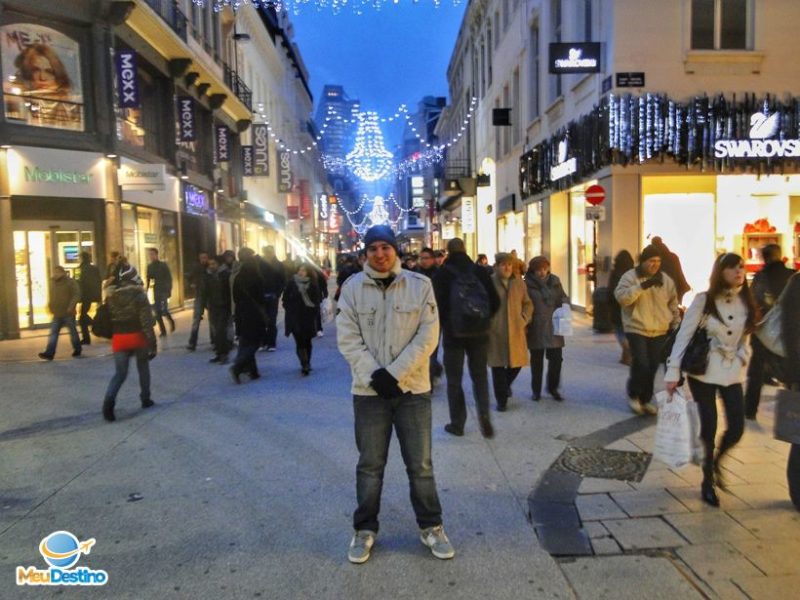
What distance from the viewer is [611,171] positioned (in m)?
14.4

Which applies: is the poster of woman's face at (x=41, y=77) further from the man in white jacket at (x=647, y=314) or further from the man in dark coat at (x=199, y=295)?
the man in white jacket at (x=647, y=314)

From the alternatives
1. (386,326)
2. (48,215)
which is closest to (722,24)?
(386,326)

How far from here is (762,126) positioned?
46.7ft

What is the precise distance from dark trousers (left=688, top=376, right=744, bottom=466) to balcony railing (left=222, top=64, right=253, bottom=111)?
26091 mm

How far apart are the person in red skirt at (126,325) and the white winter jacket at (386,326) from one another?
13.9ft

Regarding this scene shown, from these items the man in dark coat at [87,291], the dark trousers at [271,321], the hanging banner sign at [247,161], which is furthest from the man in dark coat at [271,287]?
the hanging banner sign at [247,161]

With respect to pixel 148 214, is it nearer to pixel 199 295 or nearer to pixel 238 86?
pixel 199 295

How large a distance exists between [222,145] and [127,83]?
9.65 metres

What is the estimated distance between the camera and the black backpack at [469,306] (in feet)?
19.5

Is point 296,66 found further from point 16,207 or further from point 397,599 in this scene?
point 397,599

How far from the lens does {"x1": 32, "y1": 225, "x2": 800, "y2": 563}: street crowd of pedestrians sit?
3.84 meters

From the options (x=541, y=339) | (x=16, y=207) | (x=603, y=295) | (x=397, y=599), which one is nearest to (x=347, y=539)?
(x=397, y=599)

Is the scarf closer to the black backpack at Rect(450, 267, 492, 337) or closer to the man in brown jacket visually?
the man in brown jacket

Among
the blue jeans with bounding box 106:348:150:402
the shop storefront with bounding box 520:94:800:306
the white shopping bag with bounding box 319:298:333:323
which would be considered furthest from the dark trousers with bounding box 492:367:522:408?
the shop storefront with bounding box 520:94:800:306
